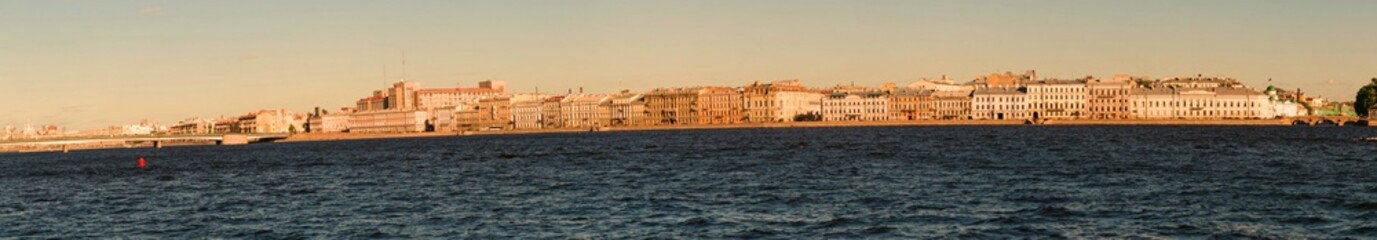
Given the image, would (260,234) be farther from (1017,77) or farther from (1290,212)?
(1017,77)

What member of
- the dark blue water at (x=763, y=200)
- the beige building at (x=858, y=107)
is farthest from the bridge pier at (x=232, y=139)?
the dark blue water at (x=763, y=200)

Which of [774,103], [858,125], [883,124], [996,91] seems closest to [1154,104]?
[996,91]

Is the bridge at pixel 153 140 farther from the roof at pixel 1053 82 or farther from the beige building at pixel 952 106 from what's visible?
the roof at pixel 1053 82

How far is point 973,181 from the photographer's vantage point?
3850cm

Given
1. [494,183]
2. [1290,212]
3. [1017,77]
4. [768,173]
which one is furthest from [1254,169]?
[1017,77]

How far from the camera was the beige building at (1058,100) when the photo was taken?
537 feet

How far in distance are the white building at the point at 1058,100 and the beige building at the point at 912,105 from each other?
1174 centimetres

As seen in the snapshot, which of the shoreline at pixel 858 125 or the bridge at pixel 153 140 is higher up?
the bridge at pixel 153 140

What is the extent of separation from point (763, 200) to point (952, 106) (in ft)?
462

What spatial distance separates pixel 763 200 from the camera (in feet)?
108

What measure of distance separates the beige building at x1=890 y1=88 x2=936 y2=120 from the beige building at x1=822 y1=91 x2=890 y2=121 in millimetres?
811

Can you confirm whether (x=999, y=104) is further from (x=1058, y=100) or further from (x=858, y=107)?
(x=858, y=107)

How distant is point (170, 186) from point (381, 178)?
6211 mm

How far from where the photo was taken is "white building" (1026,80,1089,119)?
16366cm
